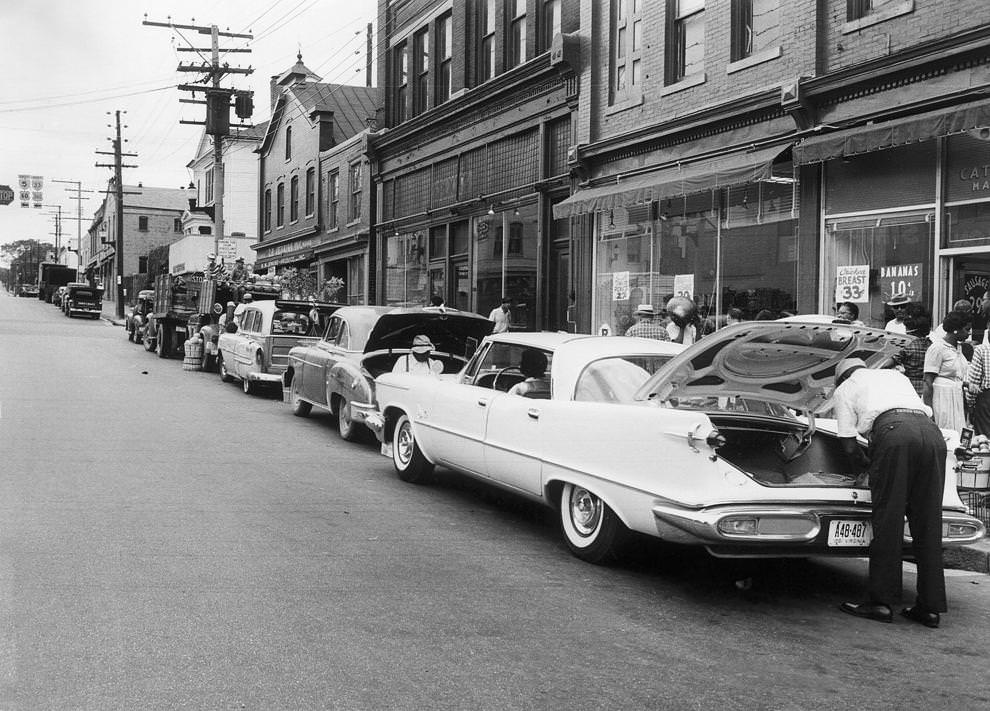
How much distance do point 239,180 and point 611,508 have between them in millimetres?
52873

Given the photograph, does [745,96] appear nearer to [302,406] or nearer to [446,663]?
[302,406]

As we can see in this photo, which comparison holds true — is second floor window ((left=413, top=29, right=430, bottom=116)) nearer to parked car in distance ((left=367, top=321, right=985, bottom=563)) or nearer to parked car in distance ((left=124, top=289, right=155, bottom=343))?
parked car in distance ((left=124, top=289, right=155, bottom=343))

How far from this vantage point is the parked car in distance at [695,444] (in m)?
5.89

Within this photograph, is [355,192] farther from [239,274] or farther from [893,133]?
[893,133]

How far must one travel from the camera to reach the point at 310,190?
120 feet

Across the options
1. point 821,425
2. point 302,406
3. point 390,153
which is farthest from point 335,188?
point 821,425

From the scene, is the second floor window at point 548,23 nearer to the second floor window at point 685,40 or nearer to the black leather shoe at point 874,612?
the second floor window at point 685,40

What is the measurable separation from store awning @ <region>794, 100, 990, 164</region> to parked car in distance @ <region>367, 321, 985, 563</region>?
5182 millimetres

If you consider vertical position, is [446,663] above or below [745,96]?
below

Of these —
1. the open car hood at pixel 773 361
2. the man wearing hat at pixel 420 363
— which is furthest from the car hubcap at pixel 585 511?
the man wearing hat at pixel 420 363

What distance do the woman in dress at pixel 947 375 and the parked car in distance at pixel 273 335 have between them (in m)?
10.5

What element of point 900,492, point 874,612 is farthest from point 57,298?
point 900,492

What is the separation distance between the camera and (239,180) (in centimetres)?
5644

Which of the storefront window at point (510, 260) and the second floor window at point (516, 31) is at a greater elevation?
the second floor window at point (516, 31)
